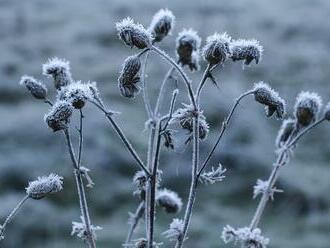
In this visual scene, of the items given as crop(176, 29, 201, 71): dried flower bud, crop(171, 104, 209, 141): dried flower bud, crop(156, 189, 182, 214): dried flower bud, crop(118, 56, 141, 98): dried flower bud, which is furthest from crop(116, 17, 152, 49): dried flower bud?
crop(156, 189, 182, 214): dried flower bud

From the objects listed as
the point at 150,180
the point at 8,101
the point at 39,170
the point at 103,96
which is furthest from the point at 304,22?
the point at 150,180

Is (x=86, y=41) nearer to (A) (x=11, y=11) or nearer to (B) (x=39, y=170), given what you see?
(A) (x=11, y=11)

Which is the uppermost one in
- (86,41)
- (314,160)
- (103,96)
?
(86,41)

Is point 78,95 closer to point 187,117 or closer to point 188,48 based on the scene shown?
point 187,117

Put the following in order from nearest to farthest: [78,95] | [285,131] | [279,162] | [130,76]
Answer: [78,95] → [130,76] → [279,162] → [285,131]

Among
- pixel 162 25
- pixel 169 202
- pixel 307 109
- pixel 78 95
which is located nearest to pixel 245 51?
pixel 307 109
